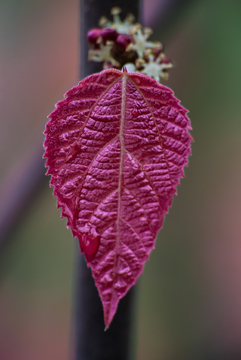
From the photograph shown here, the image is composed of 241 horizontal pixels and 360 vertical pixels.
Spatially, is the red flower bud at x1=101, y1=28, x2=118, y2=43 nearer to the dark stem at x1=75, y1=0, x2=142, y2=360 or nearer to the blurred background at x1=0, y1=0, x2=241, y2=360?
the dark stem at x1=75, y1=0, x2=142, y2=360

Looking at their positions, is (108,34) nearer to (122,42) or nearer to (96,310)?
(122,42)

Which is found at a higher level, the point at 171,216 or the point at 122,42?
the point at 122,42
